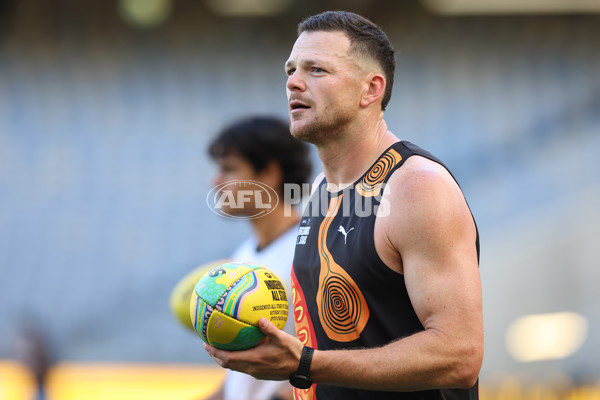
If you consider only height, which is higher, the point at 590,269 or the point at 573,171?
the point at 573,171

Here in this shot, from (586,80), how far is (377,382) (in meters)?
9.42

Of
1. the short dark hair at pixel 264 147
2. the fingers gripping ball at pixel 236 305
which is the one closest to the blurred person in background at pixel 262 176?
the short dark hair at pixel 264 147

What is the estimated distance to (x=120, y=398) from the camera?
8.19 metres

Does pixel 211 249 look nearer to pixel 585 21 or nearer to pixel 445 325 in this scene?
pixel 585 21

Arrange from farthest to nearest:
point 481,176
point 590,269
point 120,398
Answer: point 481,176, point 590,269, point 120,398

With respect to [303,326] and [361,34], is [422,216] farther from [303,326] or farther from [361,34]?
[361,34]

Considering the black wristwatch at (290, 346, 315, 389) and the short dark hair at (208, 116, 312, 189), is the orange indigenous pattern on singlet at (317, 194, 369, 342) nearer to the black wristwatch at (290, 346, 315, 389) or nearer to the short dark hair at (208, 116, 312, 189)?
the black wristwatch at (290, 346, 315, 389)

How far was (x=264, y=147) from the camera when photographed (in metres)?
4.51

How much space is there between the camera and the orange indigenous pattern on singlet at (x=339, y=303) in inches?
101

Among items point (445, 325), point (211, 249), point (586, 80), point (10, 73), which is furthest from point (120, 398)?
point (586, 80)

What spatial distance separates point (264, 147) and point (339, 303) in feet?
6.72

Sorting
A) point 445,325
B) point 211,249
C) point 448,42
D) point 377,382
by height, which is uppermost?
point 448,42

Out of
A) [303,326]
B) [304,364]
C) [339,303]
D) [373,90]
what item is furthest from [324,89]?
[304,364]

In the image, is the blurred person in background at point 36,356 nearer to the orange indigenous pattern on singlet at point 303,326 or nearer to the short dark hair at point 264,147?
the short dark hair at point 264,147
